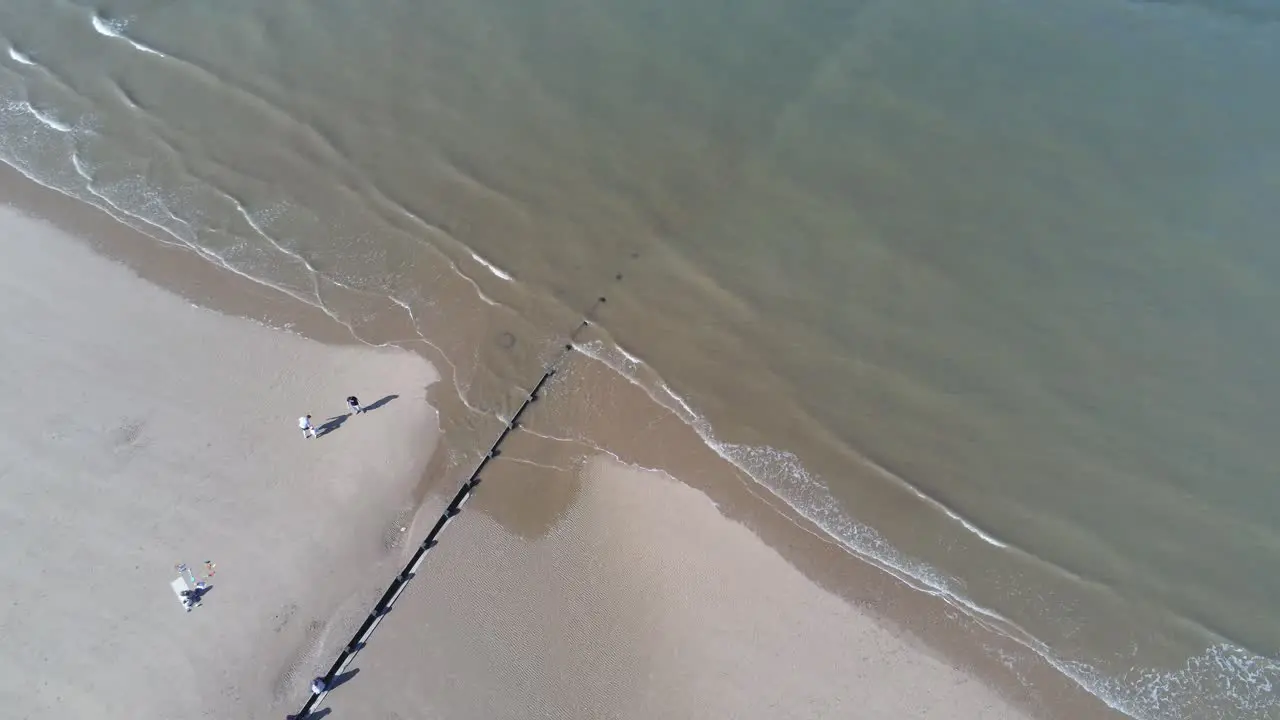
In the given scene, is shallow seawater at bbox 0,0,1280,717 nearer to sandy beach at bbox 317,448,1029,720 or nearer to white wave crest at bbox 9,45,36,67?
white wave crest at bbox 9,45,36,67

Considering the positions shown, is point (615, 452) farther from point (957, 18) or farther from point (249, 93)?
point (957, 18)

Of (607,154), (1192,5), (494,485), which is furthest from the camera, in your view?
(1192,5)

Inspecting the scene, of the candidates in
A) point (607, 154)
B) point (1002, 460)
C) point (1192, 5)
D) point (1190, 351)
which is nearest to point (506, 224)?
point (607, 154)

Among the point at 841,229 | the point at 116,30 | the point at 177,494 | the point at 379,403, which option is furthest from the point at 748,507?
the point at 116,30

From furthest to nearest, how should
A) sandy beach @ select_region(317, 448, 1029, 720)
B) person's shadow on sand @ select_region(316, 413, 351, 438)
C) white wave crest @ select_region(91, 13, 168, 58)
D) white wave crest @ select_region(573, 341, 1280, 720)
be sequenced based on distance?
1. white wave crest @ select_region(91, 13, 168, 58)
2. person's shadow on sand @ select_region(316, 413, 351, 438)
3. white wave crest @ select_region(573, 341, 1280, 720)
4. sandy beach @ select_region(317, 448, 1029, 720)

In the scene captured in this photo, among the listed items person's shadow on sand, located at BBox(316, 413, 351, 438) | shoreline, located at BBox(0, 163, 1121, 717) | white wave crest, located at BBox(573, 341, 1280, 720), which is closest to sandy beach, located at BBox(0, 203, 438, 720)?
person's shadow on sand, located at BBox(316, 413, 351, 438)

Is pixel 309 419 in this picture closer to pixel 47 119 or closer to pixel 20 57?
pixel 47 119

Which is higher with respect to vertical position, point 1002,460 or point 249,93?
point 1002,460
